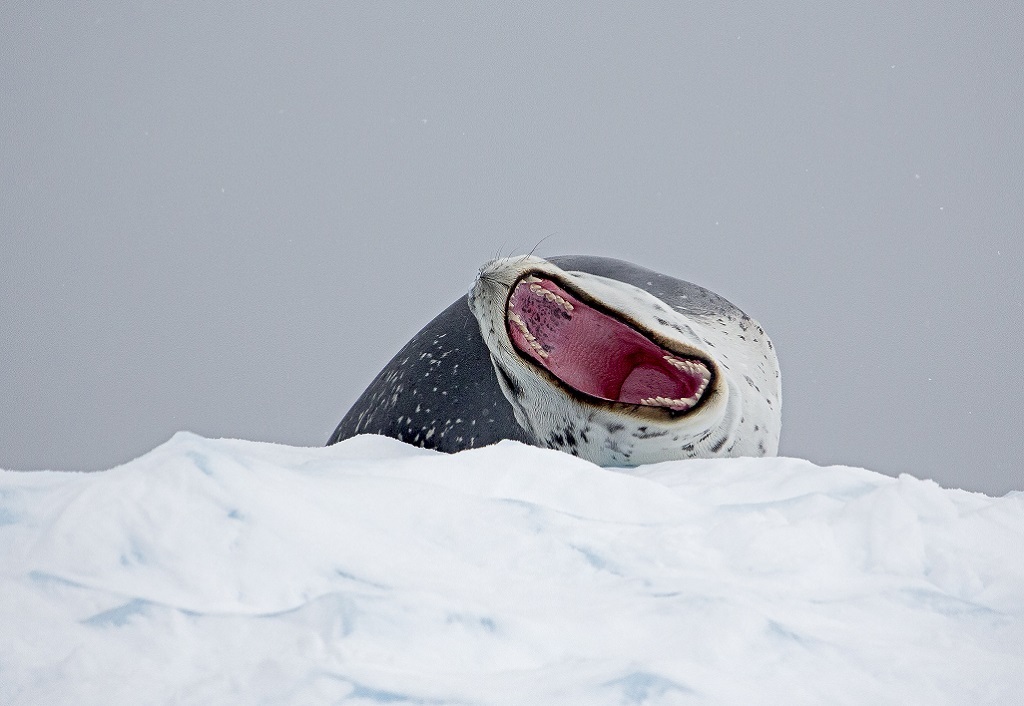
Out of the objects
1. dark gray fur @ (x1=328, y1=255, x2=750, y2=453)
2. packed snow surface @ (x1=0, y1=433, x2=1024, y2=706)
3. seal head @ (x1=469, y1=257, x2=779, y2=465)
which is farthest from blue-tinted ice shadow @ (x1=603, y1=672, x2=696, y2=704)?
dark gray fur @ (x1=328, y1=255, x2=750, y2=453)

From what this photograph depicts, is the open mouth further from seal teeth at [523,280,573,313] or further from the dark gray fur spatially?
the dark gray fur

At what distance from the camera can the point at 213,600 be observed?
1099 mm

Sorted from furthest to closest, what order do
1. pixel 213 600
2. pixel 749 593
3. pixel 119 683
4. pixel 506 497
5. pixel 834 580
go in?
pixel 506 497
pixel 834 580
pixel 749 593
pixel 213 600
pixel 119 683

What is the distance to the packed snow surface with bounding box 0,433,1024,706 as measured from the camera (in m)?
1.01

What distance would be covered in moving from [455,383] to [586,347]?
2.32 ft

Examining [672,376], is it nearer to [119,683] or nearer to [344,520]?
[344,520]

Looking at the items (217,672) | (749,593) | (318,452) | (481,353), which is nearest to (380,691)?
(217,672)

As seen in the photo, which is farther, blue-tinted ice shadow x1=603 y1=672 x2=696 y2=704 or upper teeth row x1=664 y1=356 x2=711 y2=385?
upper teeth row x1=664 y1=356 x2=711 y2=385

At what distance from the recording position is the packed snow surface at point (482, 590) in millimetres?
1015

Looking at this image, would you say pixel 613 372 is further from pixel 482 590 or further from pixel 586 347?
pixel 482 590

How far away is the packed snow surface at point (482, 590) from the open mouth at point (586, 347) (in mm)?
604

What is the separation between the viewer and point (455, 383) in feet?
9.47

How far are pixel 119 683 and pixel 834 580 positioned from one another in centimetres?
94

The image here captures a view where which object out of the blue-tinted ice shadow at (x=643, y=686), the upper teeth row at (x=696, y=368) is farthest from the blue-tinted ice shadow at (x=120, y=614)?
the upper teeth row at (x=696, y=368)
